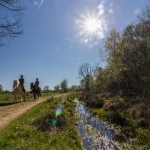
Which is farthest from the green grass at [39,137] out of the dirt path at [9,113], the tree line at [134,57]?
A: the tree line at [134,57]

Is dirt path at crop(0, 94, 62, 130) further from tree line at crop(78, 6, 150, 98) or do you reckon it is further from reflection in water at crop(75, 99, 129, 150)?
tree line at crop(78, 6, 150, 98)

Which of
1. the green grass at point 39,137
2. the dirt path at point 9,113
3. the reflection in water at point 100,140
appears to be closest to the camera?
the green grass at point 39,137

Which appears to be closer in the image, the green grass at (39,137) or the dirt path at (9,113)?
the green grass at (39,137)

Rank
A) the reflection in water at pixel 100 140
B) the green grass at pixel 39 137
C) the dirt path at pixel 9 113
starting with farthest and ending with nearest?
the dirt path at pixel 9 113 < the reflection in water at pixel 100 140 < the green grass at pixel 39 137

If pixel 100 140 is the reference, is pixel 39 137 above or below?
above

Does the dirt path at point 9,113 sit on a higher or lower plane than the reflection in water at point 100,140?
higher

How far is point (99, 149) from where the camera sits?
6.95 metres

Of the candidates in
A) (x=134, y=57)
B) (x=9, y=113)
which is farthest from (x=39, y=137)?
(x=134, y=57)

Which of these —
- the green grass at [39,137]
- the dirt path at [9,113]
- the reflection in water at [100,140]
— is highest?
the dirt path at [9,113]

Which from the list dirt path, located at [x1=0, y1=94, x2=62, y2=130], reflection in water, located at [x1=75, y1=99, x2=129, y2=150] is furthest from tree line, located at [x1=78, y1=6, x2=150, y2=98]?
dirt path, located at [x1=0, y1=94, x2=62, y2=130]

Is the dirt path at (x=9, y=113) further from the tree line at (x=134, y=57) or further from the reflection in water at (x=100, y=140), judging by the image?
the tree line at (x=134, y=57)

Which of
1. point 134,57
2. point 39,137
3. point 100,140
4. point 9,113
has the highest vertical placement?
point 134,57

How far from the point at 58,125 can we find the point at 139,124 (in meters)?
5.59

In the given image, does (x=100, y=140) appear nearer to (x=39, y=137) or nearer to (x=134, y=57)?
(x=39, y=137)
